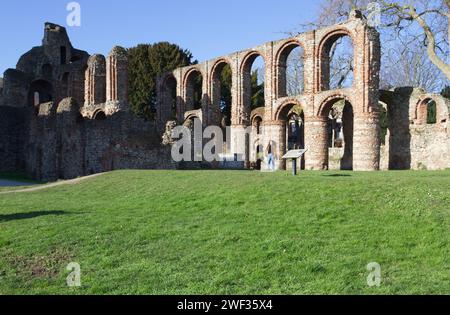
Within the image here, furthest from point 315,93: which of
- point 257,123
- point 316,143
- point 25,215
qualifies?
point 25,215

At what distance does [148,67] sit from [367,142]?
2836cm

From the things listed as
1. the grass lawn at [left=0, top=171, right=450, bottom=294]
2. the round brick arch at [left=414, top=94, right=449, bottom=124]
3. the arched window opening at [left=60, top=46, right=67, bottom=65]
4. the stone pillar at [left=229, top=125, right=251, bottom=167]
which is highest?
the arched window opening at [left=60, top=46, right=67, bottom=65]

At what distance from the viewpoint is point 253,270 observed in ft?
21.7

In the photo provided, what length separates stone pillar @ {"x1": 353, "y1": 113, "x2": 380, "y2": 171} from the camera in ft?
80.6

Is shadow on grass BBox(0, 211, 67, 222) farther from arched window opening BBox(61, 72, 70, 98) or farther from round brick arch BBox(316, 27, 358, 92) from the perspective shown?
arched window opening BBox(61, 72, 70, 98)

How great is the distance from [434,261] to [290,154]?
9.41 metres

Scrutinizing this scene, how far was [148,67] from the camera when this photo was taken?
47812 mm

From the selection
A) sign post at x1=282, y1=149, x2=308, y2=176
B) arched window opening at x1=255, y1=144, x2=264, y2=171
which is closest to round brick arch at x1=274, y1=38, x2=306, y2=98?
Result: arched window opening at x1=255, y1=144, x2=264, y2=171

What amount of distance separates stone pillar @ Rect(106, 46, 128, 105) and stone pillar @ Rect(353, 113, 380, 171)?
1479 cm

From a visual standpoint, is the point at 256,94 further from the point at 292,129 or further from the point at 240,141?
the point at 240,141
